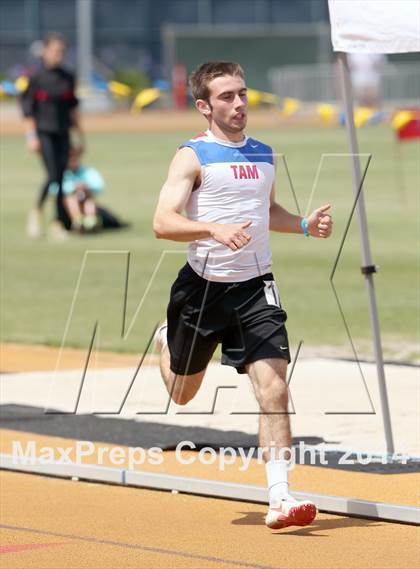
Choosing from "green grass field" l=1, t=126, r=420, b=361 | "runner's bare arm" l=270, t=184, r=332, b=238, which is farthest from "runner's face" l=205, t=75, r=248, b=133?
"green grass field" l=1, t=126, r=420, b=361

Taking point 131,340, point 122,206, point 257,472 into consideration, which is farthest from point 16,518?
point 122,206

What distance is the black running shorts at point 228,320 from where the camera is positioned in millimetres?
7246

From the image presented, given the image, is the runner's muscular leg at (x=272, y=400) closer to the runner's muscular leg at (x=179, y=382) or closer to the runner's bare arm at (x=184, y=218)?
the runner's muscular leg at (x=179, y=382)

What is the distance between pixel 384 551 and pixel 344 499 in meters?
0.76

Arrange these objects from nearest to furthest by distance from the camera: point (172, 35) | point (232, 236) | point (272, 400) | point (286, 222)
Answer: point (232, 236) → point (272, 400) → point (286, 222) → point (172, 35)

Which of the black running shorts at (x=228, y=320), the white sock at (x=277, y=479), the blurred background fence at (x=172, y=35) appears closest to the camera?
the white sock at (x=277, y=479)

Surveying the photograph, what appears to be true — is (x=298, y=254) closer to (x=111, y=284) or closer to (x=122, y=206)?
(x=111, y=284)

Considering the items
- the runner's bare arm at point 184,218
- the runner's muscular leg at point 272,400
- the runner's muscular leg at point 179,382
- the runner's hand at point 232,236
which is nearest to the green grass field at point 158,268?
the runner's muscular leg at point 179,382

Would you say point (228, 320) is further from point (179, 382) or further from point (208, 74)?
point (208, 74)

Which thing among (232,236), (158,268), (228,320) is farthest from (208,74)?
(158,268)

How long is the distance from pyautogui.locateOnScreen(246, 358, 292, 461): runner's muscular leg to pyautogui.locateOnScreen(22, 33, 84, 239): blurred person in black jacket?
1487cm

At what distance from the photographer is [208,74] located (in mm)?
7352

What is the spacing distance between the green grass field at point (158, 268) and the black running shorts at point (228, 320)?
1209mm

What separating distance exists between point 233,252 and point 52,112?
1489 centimetres
